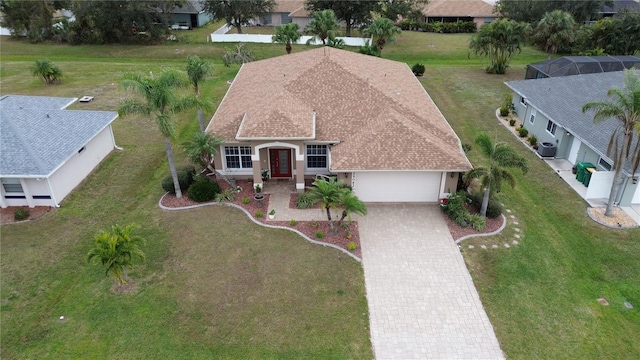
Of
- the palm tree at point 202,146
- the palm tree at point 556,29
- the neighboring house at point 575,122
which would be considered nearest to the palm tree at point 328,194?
the palm tree at point 202,146

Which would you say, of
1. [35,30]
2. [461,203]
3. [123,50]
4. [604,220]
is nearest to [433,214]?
[461,203]

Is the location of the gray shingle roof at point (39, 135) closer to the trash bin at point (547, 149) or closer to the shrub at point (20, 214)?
the shrub at point (20, 214)

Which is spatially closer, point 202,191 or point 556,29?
point 202,191

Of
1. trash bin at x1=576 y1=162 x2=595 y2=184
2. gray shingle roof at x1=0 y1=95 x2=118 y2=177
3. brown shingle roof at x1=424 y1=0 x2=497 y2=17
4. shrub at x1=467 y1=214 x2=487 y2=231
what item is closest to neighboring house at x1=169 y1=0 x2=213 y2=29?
brown shingle roof at x1=424 y1=0 x2=497 y2=17

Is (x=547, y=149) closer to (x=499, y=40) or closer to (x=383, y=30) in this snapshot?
(x=499, y=40)

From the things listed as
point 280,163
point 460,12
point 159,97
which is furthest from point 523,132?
point 460,12

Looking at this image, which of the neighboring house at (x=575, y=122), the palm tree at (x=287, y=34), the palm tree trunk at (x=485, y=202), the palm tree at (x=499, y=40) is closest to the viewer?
the palm tree trunk at (x=485, y=202)

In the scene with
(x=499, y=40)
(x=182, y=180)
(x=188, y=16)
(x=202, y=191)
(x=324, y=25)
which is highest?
(x=324, y=25)
